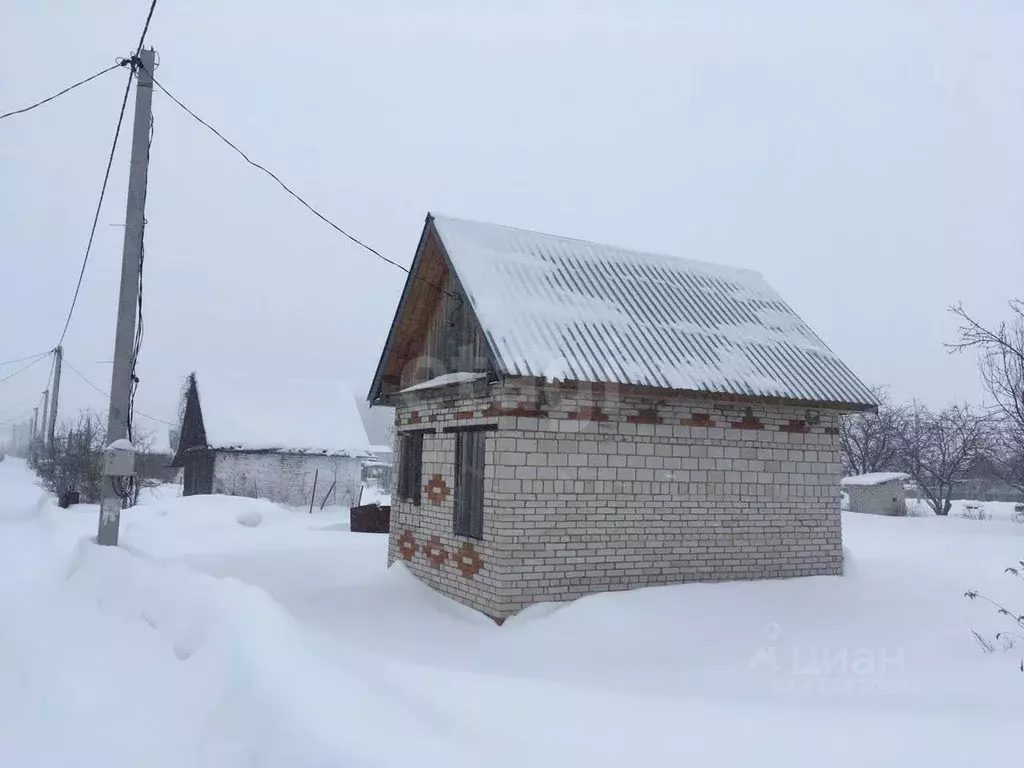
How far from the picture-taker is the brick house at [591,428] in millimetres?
8062

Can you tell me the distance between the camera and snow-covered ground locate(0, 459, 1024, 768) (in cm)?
370

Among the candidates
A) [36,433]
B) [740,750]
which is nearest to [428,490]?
[740,750]

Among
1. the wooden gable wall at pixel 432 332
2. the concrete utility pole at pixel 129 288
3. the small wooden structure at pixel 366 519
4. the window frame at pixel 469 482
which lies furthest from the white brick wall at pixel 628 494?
the small wooden structure at pixel 366 519

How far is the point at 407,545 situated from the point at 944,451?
29.5 meters

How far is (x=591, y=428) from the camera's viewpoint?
837 centimetres

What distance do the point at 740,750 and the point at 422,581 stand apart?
671 centimetres

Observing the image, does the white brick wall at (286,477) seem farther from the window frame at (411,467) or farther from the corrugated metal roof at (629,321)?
the corrugated metal roof at (629,321)

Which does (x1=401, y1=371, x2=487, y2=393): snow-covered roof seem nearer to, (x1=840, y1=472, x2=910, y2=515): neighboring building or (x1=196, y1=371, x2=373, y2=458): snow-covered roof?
(x1=196, y1=371, x2=373, y2=458): snow-covered roof

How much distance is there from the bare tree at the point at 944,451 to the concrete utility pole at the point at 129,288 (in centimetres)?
3118

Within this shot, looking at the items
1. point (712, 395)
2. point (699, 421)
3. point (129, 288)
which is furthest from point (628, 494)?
point (129, 288)

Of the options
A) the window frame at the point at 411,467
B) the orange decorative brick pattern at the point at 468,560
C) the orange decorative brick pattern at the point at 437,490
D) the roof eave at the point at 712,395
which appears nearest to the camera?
the roof eave at the point at 712,395

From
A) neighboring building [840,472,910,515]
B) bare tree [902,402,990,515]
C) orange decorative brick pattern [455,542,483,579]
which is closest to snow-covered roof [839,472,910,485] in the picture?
neighboring building [840,472,910,515]

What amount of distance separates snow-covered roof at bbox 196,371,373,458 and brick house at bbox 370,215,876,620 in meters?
15.6

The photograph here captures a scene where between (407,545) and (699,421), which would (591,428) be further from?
(407,545)
